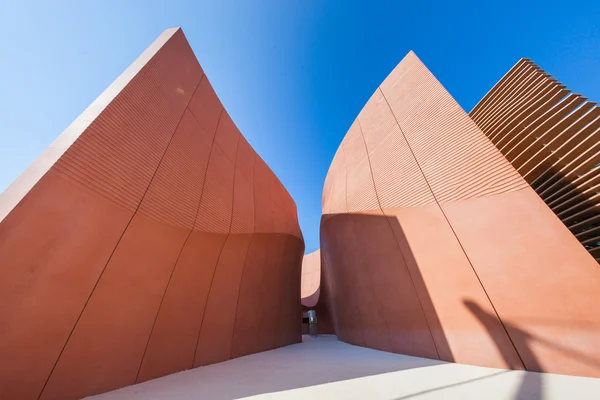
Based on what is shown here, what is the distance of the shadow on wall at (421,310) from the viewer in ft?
12.3

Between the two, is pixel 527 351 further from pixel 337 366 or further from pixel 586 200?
pixel 586 200

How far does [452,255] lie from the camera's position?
4.96m

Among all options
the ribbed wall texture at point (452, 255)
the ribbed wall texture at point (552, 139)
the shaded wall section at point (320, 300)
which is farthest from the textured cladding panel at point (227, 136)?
the shaded wall section at point (320, 300)

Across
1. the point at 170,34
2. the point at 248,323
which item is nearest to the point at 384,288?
the point at 248,323

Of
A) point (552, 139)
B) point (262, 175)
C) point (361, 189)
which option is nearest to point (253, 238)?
point (262, 175)

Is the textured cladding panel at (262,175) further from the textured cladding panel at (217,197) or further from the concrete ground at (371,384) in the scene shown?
the concrete ground at (371,384)

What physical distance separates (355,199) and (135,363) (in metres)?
7.41

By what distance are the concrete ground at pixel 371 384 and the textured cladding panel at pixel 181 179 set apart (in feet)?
10.1

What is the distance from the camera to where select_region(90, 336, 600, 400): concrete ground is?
266 centimetres

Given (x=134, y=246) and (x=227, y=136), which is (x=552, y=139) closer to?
(x=227, y=136)

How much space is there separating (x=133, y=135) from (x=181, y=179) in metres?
1.32

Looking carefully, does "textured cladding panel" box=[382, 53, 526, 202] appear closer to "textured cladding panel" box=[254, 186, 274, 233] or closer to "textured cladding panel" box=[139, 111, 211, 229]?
"textured cladding panel" box=[254, 186, 274, 233]

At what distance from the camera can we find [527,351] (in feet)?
11.9

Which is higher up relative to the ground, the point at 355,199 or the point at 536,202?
the point at 355,199
